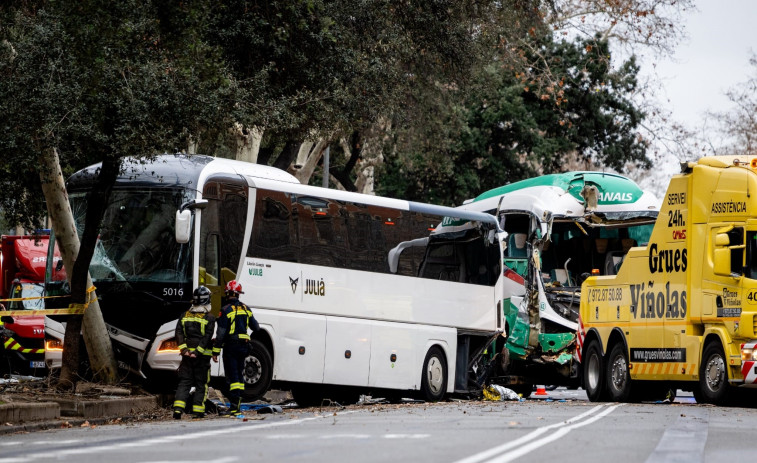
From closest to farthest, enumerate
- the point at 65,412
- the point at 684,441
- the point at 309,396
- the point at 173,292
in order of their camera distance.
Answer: the point at 684,441 < the point at 65,412 < the point at 173,292 < the point at 309,396

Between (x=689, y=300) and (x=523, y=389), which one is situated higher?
(x=689, y=300)

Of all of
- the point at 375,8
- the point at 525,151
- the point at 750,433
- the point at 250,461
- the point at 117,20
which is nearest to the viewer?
the point at 250,461

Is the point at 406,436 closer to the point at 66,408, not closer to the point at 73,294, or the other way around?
the point at 66,408

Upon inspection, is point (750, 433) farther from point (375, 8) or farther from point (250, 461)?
point (375, 8)

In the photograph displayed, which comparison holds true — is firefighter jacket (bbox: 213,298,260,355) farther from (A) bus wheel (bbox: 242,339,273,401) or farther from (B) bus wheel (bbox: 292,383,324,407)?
(B) bus wheel (bbox: 292,383,324,407)

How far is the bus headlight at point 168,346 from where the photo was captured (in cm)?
1978

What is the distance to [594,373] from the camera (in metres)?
24.5

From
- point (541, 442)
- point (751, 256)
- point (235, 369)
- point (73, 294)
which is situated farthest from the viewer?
point (751, 256)

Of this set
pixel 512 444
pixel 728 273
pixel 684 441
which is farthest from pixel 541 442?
pixel 728 273

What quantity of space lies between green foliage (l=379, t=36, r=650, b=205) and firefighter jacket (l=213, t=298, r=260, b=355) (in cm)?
2517

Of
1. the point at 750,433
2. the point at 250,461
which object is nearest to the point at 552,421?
the point at 750,433

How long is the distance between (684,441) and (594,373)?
11.3 m

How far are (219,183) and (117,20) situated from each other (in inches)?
128

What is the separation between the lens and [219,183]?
20.2m
